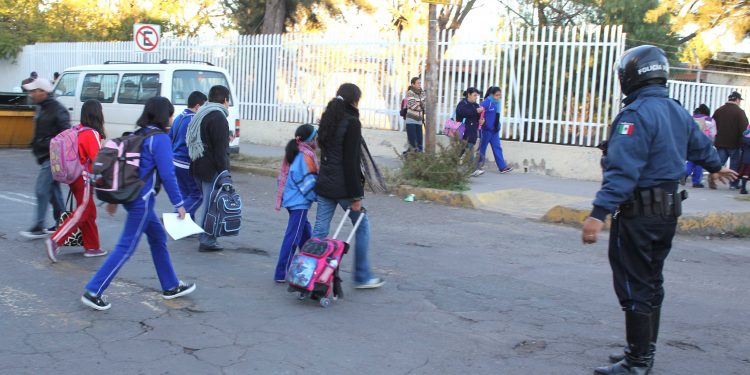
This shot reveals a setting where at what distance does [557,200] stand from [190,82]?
6923 millimetres

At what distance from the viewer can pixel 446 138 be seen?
49.9 ft

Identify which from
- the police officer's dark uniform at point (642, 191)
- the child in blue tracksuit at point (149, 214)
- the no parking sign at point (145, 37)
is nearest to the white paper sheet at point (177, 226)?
the child in blue tracksuit at point (149, 214)

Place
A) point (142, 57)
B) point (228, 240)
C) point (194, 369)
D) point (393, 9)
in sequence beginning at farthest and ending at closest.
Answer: point (393, 9), point (142, 57), point (228, 240), point (194, 369)

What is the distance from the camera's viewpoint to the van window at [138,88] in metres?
13.7

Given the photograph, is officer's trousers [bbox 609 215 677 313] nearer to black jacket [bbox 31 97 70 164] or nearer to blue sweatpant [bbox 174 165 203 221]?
blue sweatpant [bbox 174 165 203 221]

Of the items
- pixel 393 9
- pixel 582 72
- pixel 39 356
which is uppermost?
pixel 393 9

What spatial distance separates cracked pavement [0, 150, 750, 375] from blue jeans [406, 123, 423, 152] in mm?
6341

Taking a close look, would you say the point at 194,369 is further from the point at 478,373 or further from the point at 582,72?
the point at 582,72

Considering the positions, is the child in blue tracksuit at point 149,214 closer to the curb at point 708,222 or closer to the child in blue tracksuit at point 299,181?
the child in blue tracksuit at point 299,181

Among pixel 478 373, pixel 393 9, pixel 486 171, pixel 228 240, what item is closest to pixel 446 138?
pixel 486 171

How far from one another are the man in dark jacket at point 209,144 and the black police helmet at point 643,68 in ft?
13.4

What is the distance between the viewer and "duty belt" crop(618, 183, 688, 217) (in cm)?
415

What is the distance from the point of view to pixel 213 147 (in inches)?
284

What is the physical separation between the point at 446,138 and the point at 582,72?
3030mm
